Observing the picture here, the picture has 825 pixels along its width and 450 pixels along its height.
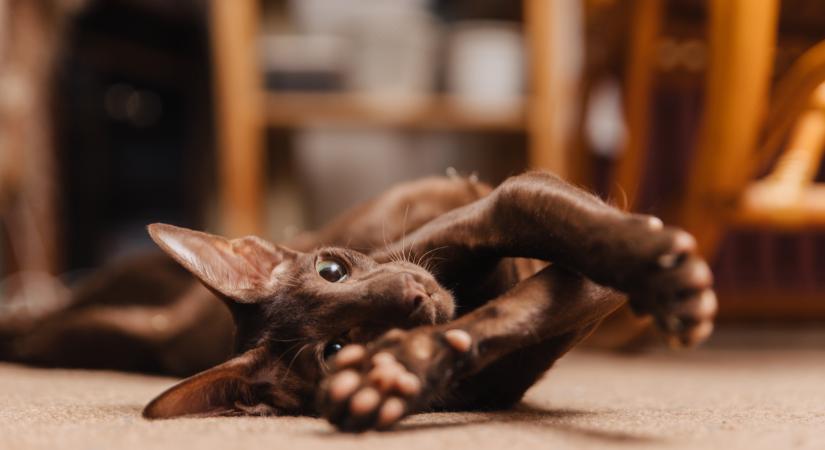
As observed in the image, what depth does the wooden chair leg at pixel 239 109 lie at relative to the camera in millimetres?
2184

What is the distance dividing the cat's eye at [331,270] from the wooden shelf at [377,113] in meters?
1.42

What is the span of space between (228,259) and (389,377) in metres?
0.37

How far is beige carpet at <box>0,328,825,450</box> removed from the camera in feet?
2.09

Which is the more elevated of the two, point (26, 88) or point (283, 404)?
point (26, 88)

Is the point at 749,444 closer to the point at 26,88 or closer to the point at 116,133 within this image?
the point at 26,88

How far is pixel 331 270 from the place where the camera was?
901 millimetres

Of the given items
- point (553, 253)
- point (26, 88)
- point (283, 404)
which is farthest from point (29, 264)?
point (553, 253)

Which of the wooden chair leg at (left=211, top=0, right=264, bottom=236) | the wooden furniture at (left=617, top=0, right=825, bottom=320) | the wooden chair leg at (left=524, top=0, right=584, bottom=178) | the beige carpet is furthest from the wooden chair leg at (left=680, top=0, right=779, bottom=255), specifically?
the wooden chair leg at (left=211, top=0, right=264, bottom=236)

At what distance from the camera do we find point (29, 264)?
2.42 metres

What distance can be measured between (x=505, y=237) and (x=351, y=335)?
0.19 m

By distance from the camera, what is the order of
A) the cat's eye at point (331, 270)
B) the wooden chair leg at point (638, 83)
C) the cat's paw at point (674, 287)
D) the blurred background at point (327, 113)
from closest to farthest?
the cat's paw at point (674, 287) < the cat's eye at point (331, 270) < the wooden chair leg at point (638, 83) < the blurred background at point (327, 113)

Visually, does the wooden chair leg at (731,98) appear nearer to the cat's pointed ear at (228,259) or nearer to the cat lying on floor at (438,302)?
the cat lying on floor at (438,302)

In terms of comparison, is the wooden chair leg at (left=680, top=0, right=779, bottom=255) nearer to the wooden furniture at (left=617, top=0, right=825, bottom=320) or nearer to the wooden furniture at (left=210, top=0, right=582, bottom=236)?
the wooden furniture at (left=617, top=0, right=825, bottom=320)

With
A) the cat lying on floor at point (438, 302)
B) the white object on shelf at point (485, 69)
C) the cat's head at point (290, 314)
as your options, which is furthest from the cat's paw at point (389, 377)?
the white object on shelf at point (485, 69)
